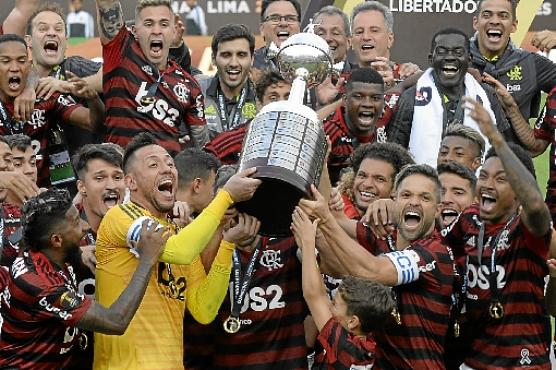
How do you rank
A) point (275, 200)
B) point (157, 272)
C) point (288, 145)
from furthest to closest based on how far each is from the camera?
point (157, 272) < point (275, 200) < point (288, 145)

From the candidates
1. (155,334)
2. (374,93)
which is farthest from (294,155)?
(374,93)

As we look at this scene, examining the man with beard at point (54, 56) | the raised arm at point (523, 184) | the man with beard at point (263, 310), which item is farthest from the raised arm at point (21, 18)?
the raised arm at point (523, 184)

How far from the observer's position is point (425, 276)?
24.0ft

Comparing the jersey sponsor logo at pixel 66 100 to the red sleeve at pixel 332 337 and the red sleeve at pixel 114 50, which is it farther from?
the red sleeve at pixel 332 337

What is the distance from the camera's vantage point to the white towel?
31.6ft

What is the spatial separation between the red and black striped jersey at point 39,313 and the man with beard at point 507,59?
15.6 feet

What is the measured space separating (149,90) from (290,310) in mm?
2590

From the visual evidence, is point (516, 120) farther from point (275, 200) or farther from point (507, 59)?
point (275, 200)

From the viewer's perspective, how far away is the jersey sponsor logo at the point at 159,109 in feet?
31.0

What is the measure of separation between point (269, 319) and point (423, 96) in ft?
9.52

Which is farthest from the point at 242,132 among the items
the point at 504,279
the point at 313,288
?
the point at 504,279

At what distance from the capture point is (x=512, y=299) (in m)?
7.49

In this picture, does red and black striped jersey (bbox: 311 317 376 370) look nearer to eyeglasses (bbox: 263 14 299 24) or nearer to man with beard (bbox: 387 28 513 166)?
man with beard (bbox: 387 28 513 166)

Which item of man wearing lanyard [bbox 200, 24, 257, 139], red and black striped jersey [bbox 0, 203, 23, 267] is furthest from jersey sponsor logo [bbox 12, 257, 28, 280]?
man wearing lanyard [bbox 200, 24, 257, 139]
